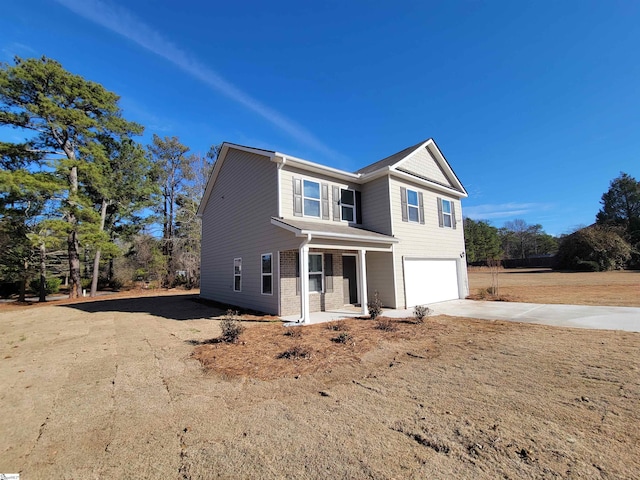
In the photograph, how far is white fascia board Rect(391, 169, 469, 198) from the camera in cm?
1227

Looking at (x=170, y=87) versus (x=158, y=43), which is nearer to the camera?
(x=158, y=43)

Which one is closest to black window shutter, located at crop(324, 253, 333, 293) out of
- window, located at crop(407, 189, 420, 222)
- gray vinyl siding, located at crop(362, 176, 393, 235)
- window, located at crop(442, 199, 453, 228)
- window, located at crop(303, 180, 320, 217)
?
window, located at crop(303, 180, 320, 217)

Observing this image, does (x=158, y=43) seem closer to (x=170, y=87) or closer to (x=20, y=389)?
(x=170, y=87)

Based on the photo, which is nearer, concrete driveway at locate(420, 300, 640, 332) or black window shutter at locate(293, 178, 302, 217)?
concrete driveway at locate(420, 300, 640, 332)

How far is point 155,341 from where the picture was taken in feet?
23.5

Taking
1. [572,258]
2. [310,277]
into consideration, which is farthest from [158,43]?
[572,258]

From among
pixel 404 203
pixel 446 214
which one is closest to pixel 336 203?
pixel 404 203

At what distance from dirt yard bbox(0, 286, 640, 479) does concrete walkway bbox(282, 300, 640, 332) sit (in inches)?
52.1

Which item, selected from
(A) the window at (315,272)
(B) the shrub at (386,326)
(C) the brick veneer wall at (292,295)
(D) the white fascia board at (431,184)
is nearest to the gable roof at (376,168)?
(D) the white fascia board at (431,184)

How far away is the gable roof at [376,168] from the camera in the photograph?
10844 millimetres

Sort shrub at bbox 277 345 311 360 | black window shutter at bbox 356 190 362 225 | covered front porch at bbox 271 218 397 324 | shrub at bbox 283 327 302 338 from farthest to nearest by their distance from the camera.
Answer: black window shutter at bbox 356 190 362 225, covered front porch at bbox 271 218 397 324, shrub at bbox 283 327 302 338, shrub at bbox 277 345 311 360

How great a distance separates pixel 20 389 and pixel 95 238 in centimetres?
1754

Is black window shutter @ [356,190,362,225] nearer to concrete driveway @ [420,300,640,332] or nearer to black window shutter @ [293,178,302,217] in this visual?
black window shutter @ [293,178,302,217]

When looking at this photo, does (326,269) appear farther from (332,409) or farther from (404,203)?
(332,409)
